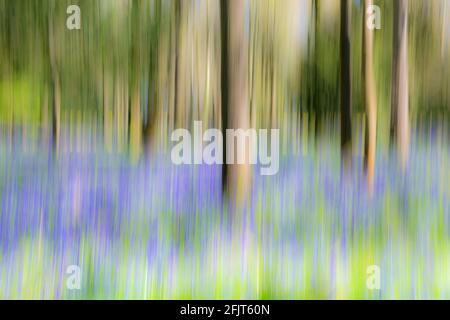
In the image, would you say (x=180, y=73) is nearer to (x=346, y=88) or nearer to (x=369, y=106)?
(x=346, y=88)

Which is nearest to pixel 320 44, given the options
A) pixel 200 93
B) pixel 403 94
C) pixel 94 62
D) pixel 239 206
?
pixel 403 94

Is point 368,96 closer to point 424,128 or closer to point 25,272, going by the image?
point 424,128

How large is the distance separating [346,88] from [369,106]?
142mm

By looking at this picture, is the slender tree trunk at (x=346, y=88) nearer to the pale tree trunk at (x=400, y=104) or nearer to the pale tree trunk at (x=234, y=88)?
the pale tree trunk at (x=400, y=104)

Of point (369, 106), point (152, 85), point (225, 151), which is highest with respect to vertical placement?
point (152, 85)

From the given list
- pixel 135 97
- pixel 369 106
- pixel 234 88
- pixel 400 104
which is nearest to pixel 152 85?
pixel 135 97

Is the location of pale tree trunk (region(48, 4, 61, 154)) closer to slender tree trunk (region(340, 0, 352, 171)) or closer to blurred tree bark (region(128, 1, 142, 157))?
blurred tree bark (region(128, 1, 142, 157))

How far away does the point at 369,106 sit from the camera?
279 cm

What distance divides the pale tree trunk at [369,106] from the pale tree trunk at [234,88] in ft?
1.89

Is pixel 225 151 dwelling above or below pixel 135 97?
below

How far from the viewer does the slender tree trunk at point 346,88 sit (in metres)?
2.76

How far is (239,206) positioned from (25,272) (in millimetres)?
1035

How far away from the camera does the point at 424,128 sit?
2793 mm

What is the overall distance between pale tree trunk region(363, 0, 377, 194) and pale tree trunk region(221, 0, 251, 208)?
575 mm
